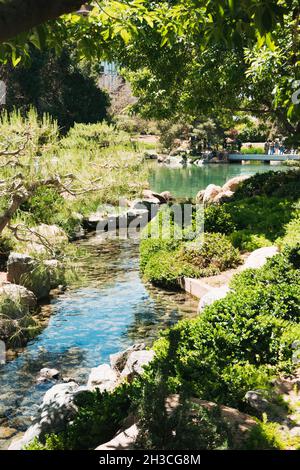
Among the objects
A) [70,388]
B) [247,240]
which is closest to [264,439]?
[70,388]

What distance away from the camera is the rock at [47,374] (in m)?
8.36

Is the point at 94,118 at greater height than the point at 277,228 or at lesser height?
greater

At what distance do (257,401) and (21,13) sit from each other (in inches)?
178

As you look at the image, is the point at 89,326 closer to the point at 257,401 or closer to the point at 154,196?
the point at 257,401

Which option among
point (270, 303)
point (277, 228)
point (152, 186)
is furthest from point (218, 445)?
point (152, 186)

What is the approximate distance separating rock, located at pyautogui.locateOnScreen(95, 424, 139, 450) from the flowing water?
2.59 meters

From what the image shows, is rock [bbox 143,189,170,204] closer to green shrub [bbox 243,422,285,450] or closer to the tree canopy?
the tree canopy

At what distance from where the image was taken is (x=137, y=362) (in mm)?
7188

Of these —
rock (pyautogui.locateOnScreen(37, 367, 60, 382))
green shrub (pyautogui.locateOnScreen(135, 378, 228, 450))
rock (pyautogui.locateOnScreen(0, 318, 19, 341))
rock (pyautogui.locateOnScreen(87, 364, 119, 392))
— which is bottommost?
rock (pyautogui.locateOnScreen(37, 367, 60, 382))

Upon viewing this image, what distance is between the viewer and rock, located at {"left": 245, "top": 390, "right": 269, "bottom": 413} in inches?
217

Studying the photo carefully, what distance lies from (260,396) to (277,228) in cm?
992

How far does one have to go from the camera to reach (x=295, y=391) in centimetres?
607

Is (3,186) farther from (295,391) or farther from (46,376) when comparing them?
(295,391)

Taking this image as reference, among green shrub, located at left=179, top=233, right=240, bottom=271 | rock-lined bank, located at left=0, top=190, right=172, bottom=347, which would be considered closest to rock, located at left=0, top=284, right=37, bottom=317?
rock-lined bank, located at left=0, top=190, right=172, bottom=347
